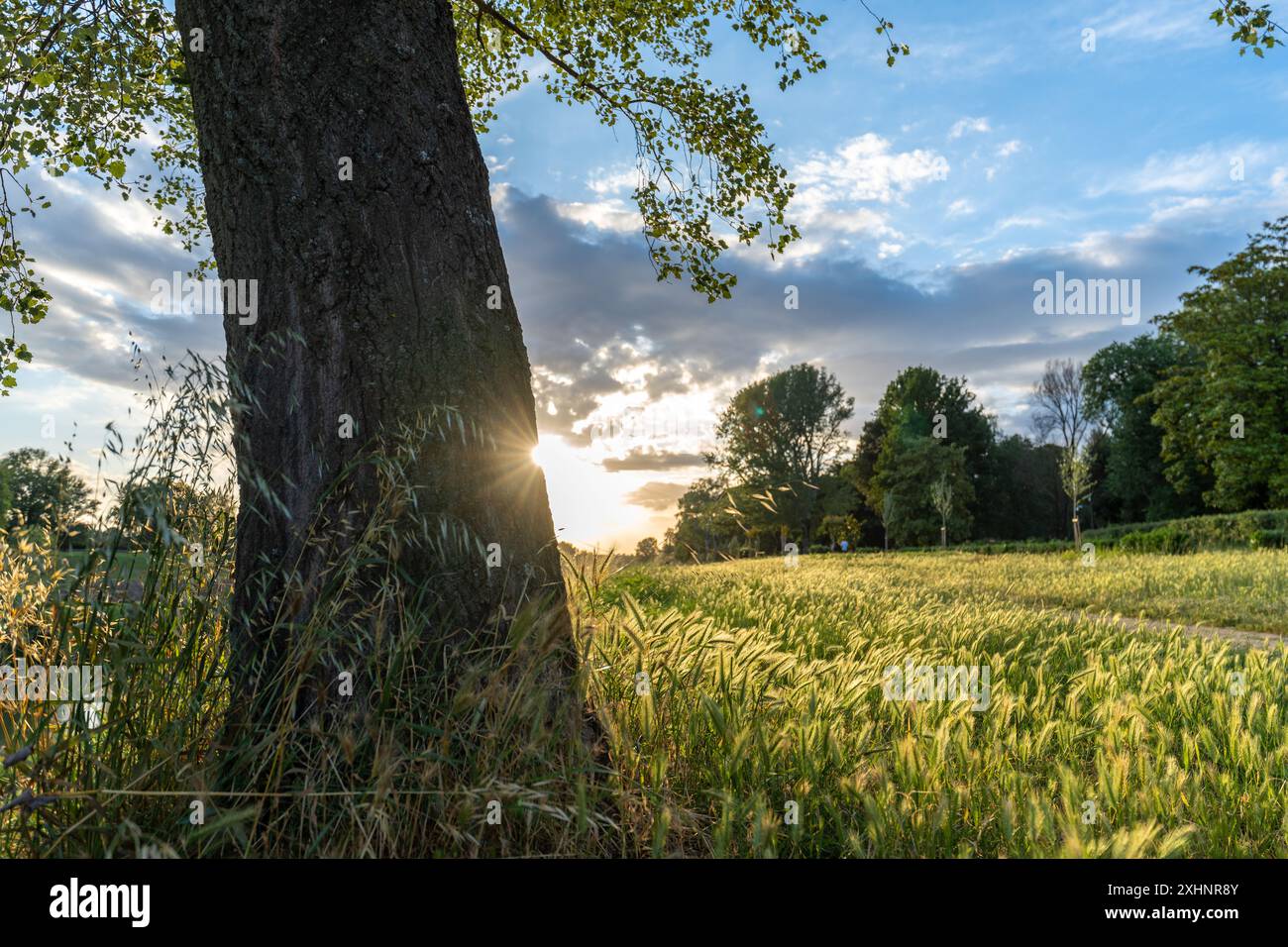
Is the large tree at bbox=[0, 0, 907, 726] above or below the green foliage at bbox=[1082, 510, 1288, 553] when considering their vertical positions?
above

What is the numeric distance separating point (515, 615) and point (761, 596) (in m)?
5.69

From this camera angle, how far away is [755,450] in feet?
A: 144

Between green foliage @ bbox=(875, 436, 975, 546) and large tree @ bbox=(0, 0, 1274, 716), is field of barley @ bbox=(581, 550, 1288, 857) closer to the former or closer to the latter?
large tree @ bbox=(0, 0, 1274, 716)

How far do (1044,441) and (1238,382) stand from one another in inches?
702

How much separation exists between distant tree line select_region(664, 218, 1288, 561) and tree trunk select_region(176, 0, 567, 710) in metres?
31.6

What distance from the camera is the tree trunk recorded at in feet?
8.30

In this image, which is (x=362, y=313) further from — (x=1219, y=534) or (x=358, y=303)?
(x=1219, y=534)

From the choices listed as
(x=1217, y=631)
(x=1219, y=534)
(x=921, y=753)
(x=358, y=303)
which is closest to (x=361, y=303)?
(x=358, y=303)

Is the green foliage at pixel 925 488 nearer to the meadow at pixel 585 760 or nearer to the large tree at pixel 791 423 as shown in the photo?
the large tree at pixel 791 423

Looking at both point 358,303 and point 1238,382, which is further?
point 1238,382

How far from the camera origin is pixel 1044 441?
4788 centimetres

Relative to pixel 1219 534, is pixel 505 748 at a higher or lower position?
higher

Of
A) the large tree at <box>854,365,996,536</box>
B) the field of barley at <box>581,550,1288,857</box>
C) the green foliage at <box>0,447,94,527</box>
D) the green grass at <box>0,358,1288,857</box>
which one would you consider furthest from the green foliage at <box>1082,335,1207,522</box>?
the green foliage at <box>0,447,94,527</box>
